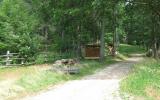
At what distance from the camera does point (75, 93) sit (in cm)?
2062

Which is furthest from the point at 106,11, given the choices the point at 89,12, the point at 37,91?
the point at 37,91

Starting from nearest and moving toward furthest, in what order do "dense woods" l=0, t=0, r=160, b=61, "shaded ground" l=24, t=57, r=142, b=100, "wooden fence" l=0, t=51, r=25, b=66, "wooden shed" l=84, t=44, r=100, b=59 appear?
"shaded ground" l=24, t=57, r=142, b=100 → "wooden fence" l=0, t=51, r=25, b=66 → "dense woods" l=0, t=0, r=160, b=61 → "wooden shed" l=84, t=44, r=100, b=59

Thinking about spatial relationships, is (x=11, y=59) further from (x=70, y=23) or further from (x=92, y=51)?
(x=92, y=51)

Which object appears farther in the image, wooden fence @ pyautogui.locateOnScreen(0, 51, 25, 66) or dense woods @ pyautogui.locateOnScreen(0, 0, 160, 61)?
dense woods @ pyautogui.locateOnScreen(0, 0, 160, 61)

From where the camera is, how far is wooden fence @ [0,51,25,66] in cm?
3665

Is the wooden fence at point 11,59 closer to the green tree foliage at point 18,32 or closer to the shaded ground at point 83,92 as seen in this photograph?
the green tree foliage at point 18,32

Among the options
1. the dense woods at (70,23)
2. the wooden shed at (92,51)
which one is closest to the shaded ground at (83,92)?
the dense woods at (70,23)

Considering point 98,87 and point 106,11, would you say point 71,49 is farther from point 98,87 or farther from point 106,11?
point 98,87

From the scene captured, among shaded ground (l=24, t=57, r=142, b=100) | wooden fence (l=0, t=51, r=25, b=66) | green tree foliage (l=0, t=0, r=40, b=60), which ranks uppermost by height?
green tree foliage (l=0, t=0, r=40, b=60)

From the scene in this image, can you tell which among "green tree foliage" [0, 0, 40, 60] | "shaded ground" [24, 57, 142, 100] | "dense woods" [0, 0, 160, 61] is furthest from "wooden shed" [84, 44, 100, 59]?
"shaded ground" [24, 57, 142, 100]

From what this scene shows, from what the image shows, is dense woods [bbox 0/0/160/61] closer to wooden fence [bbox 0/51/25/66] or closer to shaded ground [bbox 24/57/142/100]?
wooden fence [bbox 0/51/25/66]

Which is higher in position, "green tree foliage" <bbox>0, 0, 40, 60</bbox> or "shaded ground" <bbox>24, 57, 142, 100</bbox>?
"green tree foliage" <bbox>0, 0, 40, 60</bbox>

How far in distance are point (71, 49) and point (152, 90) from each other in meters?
29.8

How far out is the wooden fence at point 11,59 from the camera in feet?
120
